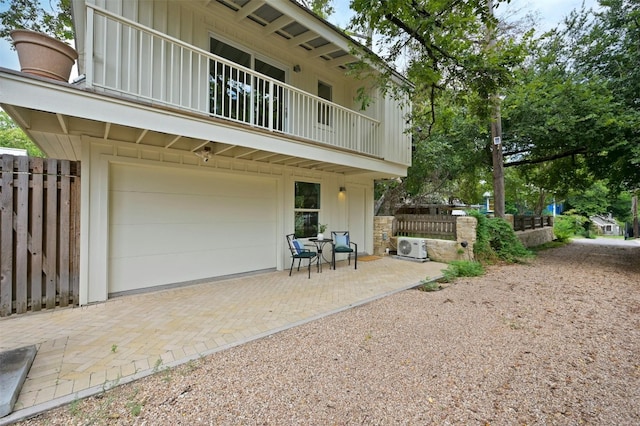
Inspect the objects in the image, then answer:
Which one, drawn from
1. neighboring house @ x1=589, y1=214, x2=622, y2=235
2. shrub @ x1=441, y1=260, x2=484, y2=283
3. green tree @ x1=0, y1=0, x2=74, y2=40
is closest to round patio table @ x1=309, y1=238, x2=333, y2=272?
shrub @ x1=441, y1=260, x2=484, y2=283

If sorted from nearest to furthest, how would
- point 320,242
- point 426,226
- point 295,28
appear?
→ 1. point 295,28
2. point 320,242
3. point 426,226

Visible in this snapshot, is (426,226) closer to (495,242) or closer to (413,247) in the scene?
(413,247)

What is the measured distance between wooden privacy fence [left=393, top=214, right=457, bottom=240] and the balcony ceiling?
5198 millimetres

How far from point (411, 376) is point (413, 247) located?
6.34 metres

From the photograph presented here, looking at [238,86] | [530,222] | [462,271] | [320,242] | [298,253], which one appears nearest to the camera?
[238,86]

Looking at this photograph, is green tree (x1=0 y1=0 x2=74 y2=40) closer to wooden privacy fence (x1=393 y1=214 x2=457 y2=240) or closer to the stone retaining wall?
the stone retaining wall

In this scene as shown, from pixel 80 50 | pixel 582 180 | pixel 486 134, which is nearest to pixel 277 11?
pixel 80 50

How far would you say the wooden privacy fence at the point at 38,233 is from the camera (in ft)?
12.5

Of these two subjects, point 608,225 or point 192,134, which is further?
point 608,225

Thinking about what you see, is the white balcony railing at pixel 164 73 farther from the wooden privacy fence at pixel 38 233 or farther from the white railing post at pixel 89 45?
the wooden privacy fence at pixel 38 233

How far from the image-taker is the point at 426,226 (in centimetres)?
912

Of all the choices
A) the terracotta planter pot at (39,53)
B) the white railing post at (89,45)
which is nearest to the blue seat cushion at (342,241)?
the white railing post at (89,45)

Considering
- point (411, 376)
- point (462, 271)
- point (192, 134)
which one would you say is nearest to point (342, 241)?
point (462, 271)

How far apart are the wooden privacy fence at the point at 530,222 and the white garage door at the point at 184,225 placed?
1088 cm
